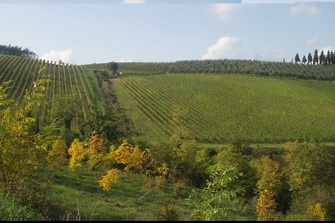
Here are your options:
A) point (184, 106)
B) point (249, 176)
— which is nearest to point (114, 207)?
point (249, 176)

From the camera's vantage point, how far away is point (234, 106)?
54156mm

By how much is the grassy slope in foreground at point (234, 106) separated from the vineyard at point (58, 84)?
662cm

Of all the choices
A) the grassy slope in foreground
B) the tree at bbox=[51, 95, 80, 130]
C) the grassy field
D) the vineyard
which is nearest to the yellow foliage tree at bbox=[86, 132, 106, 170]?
the grassy field

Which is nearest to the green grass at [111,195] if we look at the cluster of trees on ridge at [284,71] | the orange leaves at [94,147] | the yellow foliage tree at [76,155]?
the yellow foliage tree at [76,155]

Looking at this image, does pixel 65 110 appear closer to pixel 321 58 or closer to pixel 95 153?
pixel 95 153

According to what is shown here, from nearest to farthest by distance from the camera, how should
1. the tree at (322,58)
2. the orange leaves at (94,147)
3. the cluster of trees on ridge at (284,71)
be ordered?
the orange leaves at (94,147) < the cluster of trees on ridge at (284,71) < the tree at (322,58)

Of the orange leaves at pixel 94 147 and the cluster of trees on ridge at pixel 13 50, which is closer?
the orange leaves at pixel 94 147

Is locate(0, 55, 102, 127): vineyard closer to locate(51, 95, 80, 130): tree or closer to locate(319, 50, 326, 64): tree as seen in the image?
locate(51, 95, 80, 130): tree

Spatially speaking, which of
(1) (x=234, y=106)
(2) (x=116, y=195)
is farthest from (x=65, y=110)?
(1) (x=234, y=106)

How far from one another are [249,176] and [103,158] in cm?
1186

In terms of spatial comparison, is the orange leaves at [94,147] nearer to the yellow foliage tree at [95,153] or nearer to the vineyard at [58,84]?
the yellow foliage tree at [95,153]

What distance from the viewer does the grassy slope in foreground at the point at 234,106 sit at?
135ft

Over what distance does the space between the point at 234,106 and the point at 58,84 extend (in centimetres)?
3638

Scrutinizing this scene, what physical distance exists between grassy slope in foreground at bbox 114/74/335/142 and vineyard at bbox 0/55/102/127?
662cm
